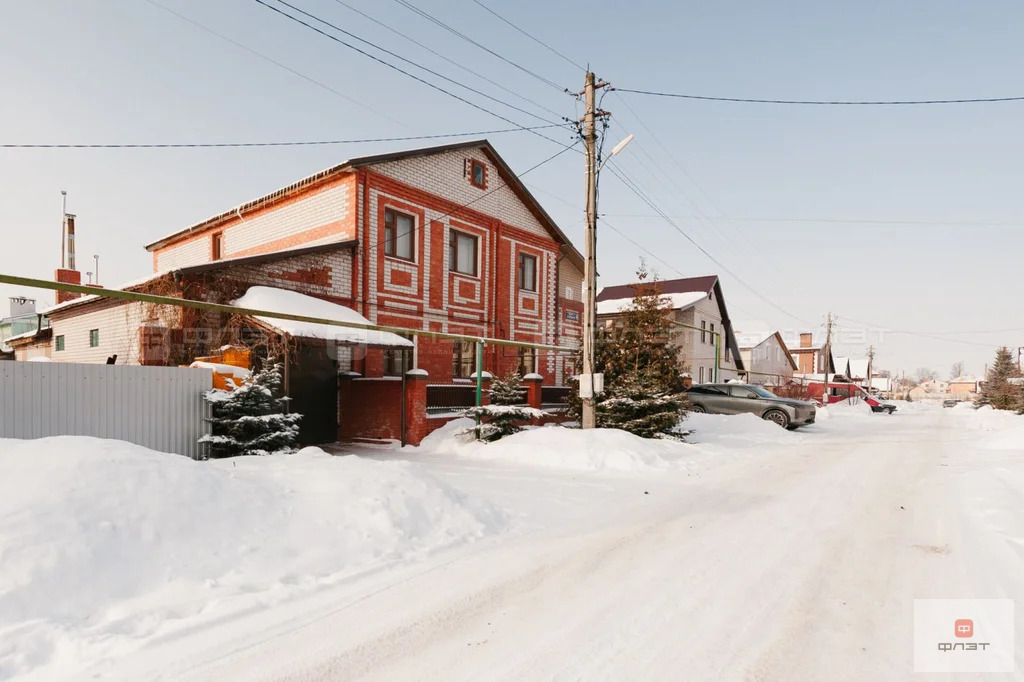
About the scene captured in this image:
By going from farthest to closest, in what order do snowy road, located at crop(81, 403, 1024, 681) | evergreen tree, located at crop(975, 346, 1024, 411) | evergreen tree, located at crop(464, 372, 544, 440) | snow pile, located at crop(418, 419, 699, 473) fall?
evergreen tree, located at crop(975, 346, 1024, 411), evergreen tree, located at crop(464, 372, 544, 440), snow pile, located at crop(418, 419, 699, 473), snowy road, located at crop(81, 403, 1024, 681)

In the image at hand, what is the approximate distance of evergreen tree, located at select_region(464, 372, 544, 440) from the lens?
452 inches

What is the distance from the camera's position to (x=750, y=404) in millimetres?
18094

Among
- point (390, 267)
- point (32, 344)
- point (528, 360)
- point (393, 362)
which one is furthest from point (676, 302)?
point (32, 344)

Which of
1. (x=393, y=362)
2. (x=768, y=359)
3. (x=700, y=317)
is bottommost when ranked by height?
(x=768, y=359)

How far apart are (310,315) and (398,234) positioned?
5131 millimetres

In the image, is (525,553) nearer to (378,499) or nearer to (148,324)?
(378,499)

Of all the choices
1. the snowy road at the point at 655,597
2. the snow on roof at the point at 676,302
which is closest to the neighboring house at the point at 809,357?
the snow on roof at the point at 676,302

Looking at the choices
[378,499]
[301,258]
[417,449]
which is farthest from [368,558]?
[301,258]

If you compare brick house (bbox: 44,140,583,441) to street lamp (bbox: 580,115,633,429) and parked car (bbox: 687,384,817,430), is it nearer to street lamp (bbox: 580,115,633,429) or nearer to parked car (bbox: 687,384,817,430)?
street lamp (bbox: 580,115,633,429)

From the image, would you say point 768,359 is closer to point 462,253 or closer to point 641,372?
point 462,253

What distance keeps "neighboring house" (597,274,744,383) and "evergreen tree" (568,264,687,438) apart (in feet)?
60.6

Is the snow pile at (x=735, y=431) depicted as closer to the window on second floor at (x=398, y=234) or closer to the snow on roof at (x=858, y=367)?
the window on second floor at (x=398, y=234)

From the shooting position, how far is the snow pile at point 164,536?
10.4ft

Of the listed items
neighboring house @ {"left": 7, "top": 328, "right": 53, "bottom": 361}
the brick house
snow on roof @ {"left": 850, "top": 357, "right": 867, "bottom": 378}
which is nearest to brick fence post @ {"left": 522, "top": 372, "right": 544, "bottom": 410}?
the brick house
